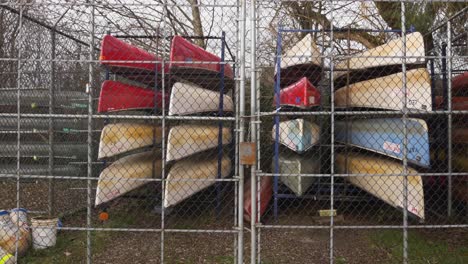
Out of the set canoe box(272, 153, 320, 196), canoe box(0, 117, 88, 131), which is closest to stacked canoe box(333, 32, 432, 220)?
canoe box(272, 153, 320, 196)

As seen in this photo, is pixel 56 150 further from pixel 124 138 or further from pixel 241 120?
pixel 241 120

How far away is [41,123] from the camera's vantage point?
248 inches

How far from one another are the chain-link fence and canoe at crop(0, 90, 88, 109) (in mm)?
25

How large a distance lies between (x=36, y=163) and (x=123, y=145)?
275 cm

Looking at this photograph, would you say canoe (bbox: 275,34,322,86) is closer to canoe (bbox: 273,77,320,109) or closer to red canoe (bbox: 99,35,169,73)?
canoe (bbox: 273,77,320,109)

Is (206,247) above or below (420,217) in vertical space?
below

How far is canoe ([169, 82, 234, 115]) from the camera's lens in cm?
443

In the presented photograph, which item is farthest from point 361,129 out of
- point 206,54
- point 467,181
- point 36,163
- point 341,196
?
point 36,163

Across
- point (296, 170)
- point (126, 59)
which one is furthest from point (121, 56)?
point (296, 170)

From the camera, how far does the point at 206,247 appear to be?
4.37m

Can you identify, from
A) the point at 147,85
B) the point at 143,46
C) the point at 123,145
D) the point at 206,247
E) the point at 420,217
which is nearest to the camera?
the point at 420,217

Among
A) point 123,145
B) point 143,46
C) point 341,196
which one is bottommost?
point 341,196

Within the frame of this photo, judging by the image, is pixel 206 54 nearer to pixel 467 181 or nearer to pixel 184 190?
pixel 184 190

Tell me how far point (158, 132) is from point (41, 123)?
7.26 feet
